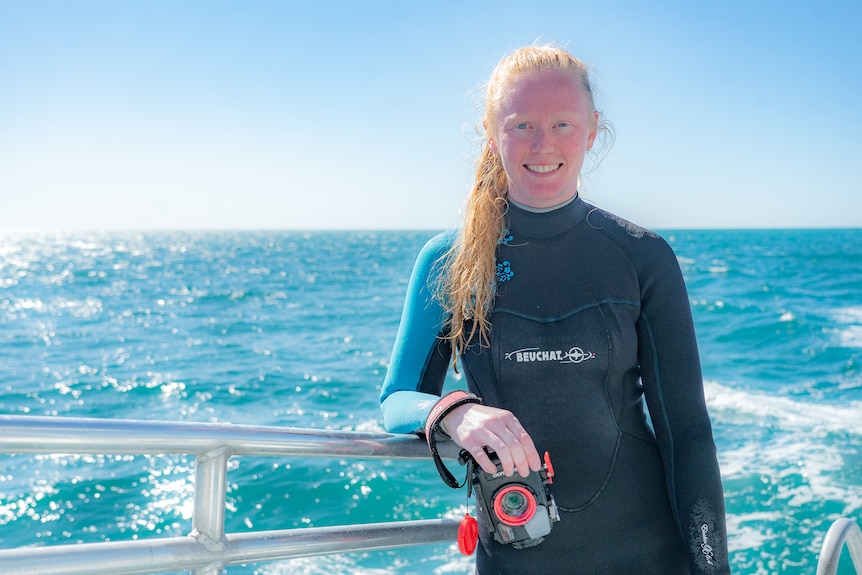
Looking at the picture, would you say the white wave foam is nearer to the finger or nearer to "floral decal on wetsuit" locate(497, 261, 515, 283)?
"floral decal on wetsuit" locate(497, 261, 515, 283)

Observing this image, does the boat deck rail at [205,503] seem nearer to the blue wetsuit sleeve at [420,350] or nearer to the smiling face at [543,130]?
the blue wetsuit sleeve at [420,350]

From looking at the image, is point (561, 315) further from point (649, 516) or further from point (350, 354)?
point (350, 354)

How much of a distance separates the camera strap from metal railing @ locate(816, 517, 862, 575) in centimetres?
97

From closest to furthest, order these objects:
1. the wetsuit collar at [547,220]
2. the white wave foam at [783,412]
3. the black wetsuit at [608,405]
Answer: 1. the black wetsuit at [608,405]
2. the wetsuit collar at [547,220]
3. the white wave foam at [783,412]

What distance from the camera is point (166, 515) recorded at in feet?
23.0

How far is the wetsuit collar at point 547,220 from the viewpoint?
1.87m

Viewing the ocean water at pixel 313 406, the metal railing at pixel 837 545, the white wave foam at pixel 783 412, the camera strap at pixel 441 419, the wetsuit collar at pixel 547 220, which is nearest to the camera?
the camera strap at pixel 441 419

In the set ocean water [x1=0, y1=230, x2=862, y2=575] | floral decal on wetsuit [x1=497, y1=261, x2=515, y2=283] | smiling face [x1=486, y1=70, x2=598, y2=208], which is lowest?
ocean water [x1=0, y1=230, x2=862, y2=575]

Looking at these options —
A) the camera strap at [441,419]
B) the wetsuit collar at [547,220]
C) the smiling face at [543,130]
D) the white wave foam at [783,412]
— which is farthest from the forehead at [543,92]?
the white wave foam at [783,412]

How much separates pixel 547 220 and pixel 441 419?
0.65 m

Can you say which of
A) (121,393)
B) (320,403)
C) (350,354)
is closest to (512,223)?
(320,403)

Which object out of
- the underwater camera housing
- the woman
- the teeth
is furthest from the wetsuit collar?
the underwater camera housing

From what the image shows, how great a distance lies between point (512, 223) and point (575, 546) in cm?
84

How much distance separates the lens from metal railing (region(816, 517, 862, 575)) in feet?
5.75
